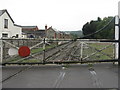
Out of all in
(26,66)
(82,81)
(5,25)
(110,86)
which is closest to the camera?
(110,86)

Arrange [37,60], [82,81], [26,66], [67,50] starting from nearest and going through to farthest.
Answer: [82,81] < [26,66] < [37,60] < [67,50]

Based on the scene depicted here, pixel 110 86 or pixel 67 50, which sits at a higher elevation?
pixel 67 50

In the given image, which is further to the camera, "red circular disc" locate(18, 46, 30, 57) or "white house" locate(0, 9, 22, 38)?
"white house" locate(0, 9, 22, 38)

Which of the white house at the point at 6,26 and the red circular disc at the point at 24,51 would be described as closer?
the red circular disc at the point at 24,51

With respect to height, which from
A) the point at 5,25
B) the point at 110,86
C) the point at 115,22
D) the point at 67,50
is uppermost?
the point at 5,25

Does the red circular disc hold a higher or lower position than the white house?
lower

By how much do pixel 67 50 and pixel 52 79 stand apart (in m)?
4.99

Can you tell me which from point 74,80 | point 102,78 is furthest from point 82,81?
point 102,78

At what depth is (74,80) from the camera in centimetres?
582

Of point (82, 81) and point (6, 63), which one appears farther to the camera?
point (6, 63)

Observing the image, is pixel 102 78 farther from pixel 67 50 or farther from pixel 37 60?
pixel 67 50

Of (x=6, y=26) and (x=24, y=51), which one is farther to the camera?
(x=6, y=26)

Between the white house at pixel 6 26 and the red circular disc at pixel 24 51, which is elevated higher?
the white house at pixel 6 26

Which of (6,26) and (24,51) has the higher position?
(6,26)
